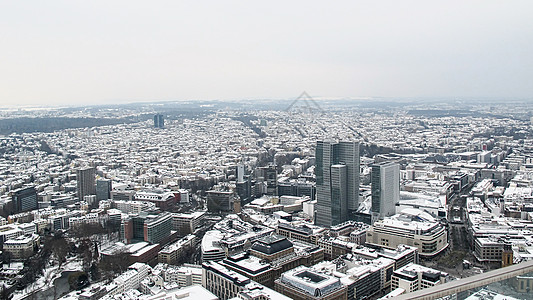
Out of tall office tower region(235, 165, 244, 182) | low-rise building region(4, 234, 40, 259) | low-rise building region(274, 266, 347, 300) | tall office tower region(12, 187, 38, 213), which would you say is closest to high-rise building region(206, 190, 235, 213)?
tall office tower region(235, 165, 244, 182)

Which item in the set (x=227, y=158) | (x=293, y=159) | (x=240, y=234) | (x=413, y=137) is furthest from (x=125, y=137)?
(x=240, y=234)

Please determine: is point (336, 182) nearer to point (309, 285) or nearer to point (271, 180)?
point (271, 180)

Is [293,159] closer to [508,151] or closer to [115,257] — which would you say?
[508,151]

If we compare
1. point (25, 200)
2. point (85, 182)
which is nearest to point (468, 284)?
point (25, 200)

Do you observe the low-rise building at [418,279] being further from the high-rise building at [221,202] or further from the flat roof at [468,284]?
the high-rise building at [221,202]

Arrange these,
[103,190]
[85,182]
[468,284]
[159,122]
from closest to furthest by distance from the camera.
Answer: [468,284], [103,190], [85,182], [159,122]

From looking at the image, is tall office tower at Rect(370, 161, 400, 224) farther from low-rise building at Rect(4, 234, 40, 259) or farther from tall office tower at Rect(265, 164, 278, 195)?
low-rise building at Rect(4, 234, 40, 259)

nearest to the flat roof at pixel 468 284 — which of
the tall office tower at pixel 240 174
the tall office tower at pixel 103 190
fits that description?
the tall office tower at pixel 240 174
